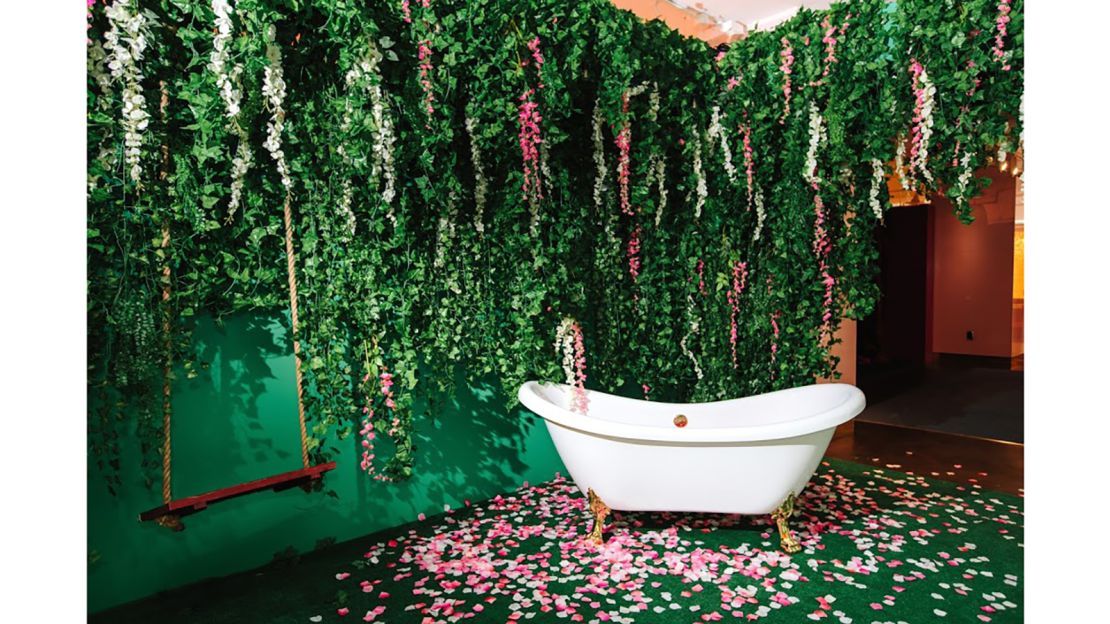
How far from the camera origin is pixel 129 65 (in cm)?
198

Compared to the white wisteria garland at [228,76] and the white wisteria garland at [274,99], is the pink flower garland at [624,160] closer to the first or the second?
the white wisteria garland at [274,99]

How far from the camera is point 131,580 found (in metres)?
2.24

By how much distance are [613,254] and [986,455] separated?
298cm

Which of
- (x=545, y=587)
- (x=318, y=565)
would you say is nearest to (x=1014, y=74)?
(x=545, y=587)

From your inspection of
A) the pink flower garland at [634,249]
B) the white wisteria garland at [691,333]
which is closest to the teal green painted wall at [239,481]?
the pink flower garland at [634,249]

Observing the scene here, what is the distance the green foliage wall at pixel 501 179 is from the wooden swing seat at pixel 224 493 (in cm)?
19

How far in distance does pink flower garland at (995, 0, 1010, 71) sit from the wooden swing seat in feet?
10.2

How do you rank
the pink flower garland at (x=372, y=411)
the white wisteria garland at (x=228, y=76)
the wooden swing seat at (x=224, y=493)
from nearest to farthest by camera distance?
the white wisteria garland at (x=228, y=76), the wooden swing seat at (x=224, y=493), the pink flower garland at (x=372, y=411)

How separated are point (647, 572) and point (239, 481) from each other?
5.66ft

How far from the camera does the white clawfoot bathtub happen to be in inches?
97.1

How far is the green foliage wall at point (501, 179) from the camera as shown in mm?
2109

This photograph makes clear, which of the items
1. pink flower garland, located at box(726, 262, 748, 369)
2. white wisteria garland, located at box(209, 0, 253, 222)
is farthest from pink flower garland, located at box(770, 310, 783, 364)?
white wisteria garland, located at box(209, 0, 253, 222)
